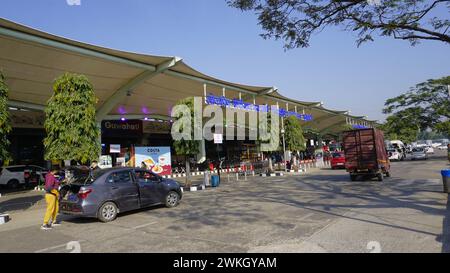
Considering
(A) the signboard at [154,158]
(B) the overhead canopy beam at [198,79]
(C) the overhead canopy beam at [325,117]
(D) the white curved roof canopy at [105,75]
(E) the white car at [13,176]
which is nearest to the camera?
(D) the white curved roof canopy at [105,75]

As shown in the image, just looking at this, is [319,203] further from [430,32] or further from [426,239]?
[430,32]

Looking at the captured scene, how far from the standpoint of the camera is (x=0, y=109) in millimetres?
11641

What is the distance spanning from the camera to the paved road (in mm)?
6875

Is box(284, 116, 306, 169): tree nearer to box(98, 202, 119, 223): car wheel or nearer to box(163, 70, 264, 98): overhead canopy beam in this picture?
box(163, 70, 264, 98): overhead canopy beam

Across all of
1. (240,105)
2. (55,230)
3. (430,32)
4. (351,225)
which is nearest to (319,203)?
(351,225)

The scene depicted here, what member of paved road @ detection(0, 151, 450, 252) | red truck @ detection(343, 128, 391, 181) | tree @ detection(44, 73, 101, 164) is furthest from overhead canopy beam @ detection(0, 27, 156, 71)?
red truck @ detection(343, 128, 391, 181)

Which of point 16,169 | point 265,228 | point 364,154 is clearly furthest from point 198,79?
point 265,228

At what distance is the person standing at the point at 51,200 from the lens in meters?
9.66

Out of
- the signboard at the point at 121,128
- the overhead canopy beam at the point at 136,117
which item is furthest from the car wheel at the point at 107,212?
the signboard at the point at 121,128

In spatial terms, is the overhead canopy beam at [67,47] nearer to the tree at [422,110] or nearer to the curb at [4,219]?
the curb at [4,219]

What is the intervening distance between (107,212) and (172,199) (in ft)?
9.20

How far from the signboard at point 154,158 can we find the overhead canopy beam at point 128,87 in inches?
188
